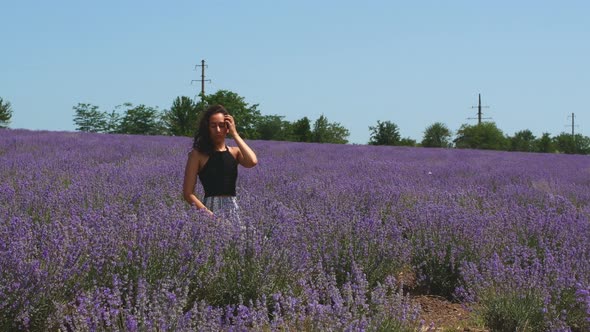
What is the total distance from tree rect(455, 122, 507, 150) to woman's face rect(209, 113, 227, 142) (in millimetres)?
38317

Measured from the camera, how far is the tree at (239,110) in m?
Answer: 40.2

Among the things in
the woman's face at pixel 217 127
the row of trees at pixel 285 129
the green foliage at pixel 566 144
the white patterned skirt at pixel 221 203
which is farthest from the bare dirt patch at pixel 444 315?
the green foliage at pixel 566 144

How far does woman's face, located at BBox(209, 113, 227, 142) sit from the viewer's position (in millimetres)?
3807

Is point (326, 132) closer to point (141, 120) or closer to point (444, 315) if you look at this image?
point (141, 120)

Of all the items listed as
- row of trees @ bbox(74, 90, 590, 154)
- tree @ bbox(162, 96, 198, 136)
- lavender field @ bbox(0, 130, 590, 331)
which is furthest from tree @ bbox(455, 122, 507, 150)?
lavender field @ bbox(0, 130, 590, 331)

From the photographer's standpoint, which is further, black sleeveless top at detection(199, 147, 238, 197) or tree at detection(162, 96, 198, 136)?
tree at detection(162, 96, 198, 136)

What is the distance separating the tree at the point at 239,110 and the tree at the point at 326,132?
4.22m

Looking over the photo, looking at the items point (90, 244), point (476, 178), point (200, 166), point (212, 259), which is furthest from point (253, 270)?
point (476, 178)

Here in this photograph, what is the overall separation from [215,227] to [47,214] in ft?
4.08

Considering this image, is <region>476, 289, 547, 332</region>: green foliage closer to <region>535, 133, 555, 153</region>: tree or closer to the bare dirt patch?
the bare dirt patch

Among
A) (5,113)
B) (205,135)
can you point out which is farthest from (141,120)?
(205,135)

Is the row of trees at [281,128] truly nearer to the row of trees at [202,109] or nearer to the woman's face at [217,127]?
the row of trees at [202,109]

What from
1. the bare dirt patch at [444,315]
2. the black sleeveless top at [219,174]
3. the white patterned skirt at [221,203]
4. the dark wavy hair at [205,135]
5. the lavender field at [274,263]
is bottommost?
the bare dirt patch at [444,315]

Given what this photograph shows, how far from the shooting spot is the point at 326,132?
45938 millimetres
